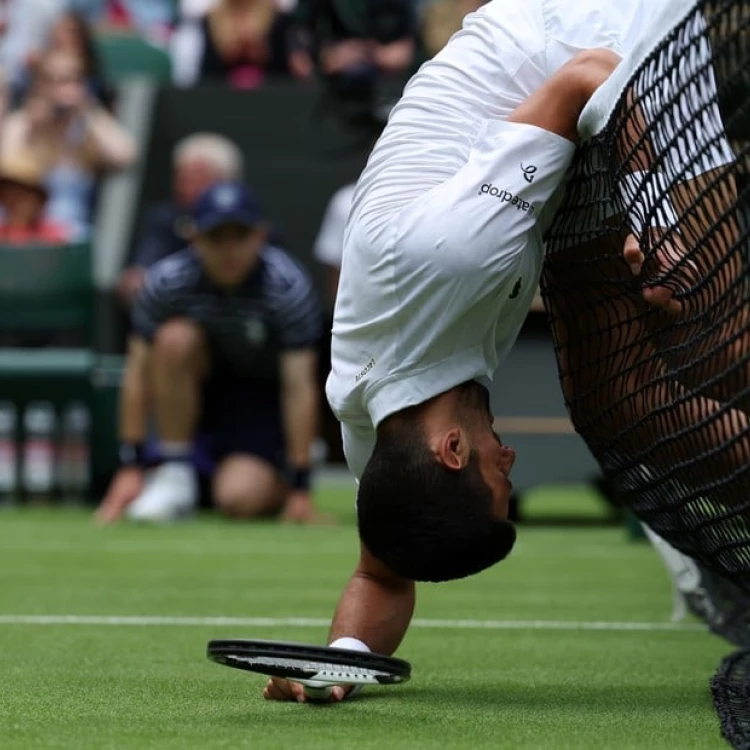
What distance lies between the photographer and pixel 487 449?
7.91 feet

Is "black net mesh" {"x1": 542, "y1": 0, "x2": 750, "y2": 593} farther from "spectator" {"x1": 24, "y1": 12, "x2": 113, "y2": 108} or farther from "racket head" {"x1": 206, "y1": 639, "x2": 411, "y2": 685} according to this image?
"spectator" {"x1": 24, "y1": 12, "x2": 113, "y2": 108}

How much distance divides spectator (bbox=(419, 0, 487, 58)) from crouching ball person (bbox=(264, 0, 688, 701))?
4814 mm

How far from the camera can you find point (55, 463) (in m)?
7.35

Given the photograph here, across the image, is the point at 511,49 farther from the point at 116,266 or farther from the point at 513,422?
the point at 116,266

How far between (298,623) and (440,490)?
1.21 meters

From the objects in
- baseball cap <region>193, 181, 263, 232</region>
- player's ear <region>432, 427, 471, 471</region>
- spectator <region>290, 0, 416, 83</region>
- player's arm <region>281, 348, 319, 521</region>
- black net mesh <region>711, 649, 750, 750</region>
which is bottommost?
player's arm <region>281, 348, 319, 521</region>

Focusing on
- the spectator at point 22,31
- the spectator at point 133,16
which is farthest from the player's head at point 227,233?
the spectator at point 133,16

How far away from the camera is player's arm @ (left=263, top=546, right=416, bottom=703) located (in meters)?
2.72

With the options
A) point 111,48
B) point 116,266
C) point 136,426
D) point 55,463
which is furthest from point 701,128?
point 111,48

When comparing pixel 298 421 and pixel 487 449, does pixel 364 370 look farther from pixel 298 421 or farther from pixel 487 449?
pixel 298 421

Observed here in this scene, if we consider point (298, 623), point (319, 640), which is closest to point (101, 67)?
point (298, 623)

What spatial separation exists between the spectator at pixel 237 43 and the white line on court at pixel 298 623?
614 cm

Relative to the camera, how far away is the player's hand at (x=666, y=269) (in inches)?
91.6

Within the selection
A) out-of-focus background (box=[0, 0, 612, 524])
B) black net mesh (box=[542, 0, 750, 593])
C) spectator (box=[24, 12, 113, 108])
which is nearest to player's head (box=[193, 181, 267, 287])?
out-of-focus background (box=[0, 0, 612, 524])
